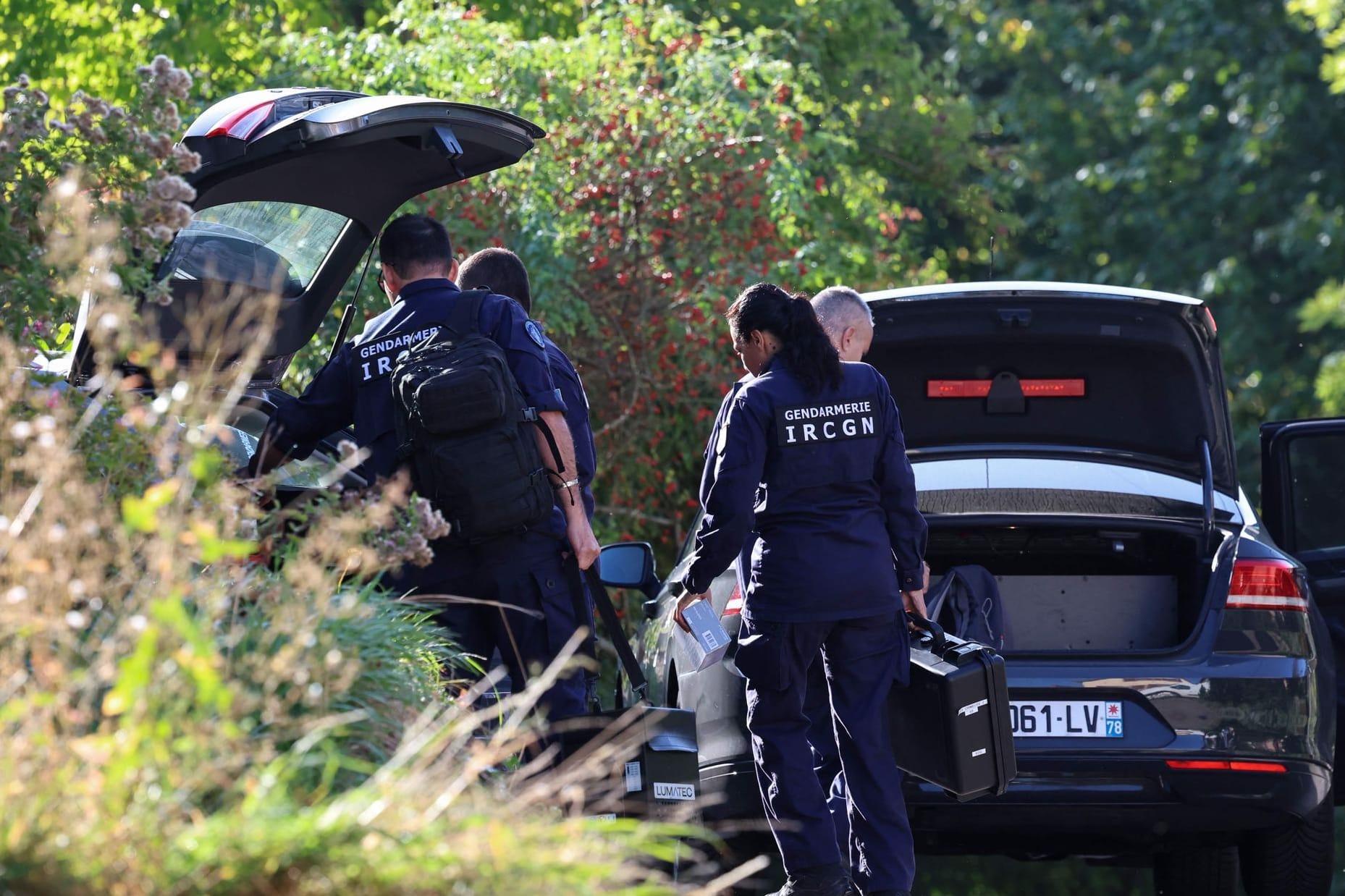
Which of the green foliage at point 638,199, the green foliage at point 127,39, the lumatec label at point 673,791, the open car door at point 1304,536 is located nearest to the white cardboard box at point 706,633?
the lumatec label at point 673,791

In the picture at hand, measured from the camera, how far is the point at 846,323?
19.0ft

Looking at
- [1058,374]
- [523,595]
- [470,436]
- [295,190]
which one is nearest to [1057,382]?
[1058,374]

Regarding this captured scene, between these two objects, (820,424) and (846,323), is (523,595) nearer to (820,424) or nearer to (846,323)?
(820,424)

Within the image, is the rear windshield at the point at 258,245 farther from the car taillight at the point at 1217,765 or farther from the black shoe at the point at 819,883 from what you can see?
the car taillight at the point at 1217,765

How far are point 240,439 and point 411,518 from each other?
169 cm

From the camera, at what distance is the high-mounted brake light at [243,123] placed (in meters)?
5.12

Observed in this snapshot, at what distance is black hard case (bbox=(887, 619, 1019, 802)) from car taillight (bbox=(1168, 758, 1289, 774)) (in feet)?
1.53

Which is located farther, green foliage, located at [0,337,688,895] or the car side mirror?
the car side mirror

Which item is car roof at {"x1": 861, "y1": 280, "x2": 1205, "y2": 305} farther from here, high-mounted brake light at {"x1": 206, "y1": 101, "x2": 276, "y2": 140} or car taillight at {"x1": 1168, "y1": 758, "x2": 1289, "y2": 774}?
high-mounted brake light at {"x1": 206, "y1": 101, "x2": 276, "y2": 140}

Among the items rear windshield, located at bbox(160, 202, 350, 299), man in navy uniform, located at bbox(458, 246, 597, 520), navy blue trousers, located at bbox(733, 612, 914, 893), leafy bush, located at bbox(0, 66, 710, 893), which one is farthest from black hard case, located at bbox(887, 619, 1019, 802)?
rear windshield, located at bbox(160, 202, 350, 299)

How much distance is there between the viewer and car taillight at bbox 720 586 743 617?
18.7 ft

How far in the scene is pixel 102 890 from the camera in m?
2.46

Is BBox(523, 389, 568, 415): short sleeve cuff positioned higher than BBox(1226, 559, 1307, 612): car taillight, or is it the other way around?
BBox(523, 389, 568, 415): short sleeve cuff

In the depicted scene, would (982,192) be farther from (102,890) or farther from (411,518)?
(102,890)
